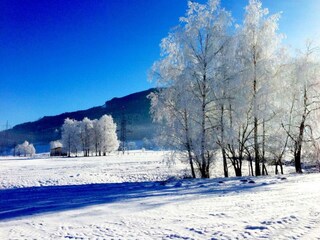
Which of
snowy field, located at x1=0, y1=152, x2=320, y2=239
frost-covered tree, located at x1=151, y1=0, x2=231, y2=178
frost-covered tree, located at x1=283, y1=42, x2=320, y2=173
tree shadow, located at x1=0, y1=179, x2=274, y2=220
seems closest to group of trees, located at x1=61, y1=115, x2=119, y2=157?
frost-covered tree, located at x1=151, y1=0, x2=231, y2=178

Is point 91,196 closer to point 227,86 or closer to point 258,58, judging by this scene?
point 227,86

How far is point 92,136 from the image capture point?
3974 inches

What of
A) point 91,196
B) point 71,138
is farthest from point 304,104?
point 71,138

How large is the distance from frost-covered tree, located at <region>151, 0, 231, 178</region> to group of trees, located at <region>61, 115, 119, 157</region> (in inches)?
2884

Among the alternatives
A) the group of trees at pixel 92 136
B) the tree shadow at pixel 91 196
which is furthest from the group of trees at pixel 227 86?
the group of trees at pixel 92 136

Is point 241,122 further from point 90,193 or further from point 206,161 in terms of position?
point 90,193

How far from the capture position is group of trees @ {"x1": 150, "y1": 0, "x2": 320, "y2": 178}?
923 inches

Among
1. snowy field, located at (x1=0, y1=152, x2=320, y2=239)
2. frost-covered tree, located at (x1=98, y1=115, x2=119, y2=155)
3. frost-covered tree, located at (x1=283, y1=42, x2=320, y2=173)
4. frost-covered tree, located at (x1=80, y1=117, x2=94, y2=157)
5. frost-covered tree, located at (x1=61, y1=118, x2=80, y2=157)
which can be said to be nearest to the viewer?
snowy field, located at (x1=0, y1=152, x2=320, y2=239)

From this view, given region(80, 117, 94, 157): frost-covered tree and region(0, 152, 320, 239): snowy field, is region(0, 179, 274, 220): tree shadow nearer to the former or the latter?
region(0, 152, 320, 239): snowy field

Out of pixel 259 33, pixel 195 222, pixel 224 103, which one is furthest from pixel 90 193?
pixel 259 33

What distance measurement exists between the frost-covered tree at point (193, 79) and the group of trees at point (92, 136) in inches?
2884

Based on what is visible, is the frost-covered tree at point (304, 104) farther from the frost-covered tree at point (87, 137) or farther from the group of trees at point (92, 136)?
the frost-covered tree at point (87, 137)

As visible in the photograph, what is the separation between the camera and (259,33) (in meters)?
24.8

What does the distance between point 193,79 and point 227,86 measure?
266cm
